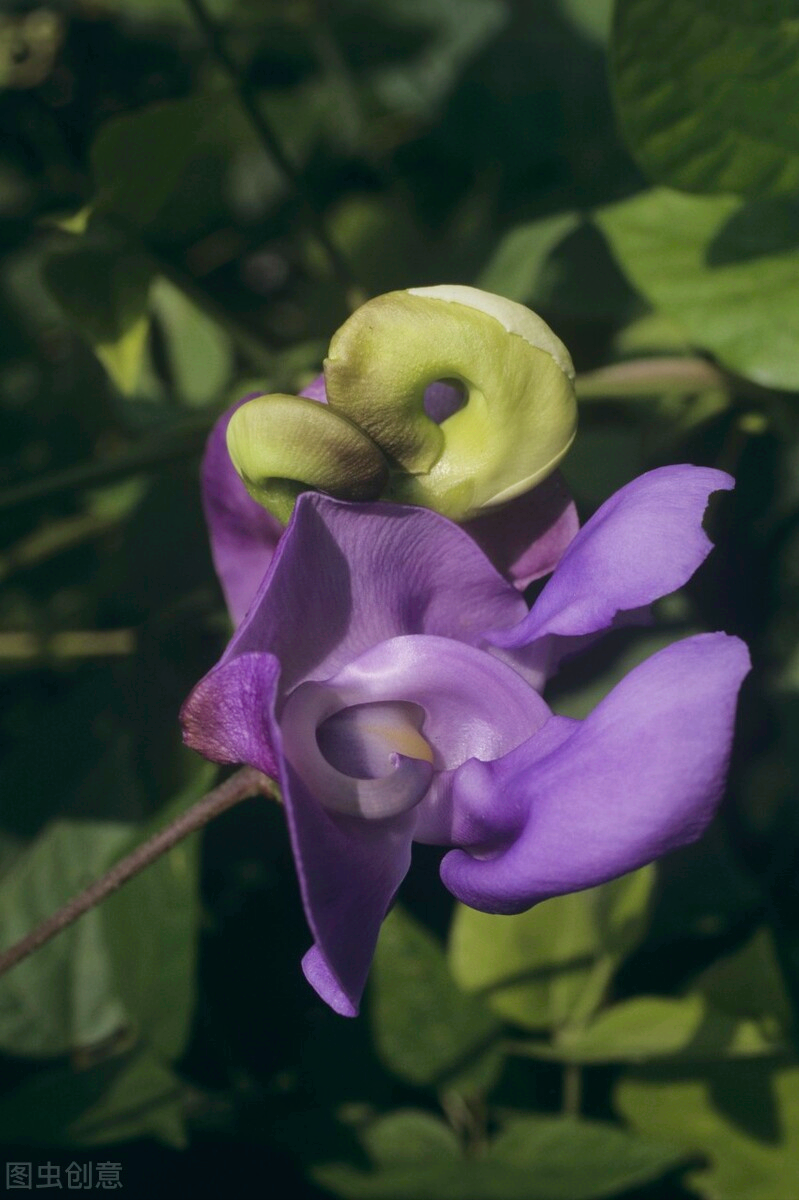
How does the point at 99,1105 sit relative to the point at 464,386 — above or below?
below

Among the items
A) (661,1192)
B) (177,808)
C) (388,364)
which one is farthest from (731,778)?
(388,364)

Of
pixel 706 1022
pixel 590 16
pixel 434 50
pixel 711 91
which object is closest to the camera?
pixel 711 91

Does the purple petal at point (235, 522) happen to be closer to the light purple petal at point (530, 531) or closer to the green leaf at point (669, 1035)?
the light purple petal at point (530, 531)

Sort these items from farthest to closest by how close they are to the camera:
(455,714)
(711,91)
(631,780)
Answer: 1. (711,91)
2. (455,714)
3. (631,780)

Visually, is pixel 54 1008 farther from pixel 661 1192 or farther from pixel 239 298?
pixel 239 298

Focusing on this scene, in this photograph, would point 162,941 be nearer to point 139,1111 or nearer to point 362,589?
point 139,1111

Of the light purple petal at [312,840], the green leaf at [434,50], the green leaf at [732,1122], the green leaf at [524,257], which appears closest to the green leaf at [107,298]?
the green leaf at [524,257]

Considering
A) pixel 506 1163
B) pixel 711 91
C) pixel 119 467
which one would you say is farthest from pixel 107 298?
pixel 506 1163

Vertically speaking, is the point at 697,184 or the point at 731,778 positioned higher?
the point at 697,184
